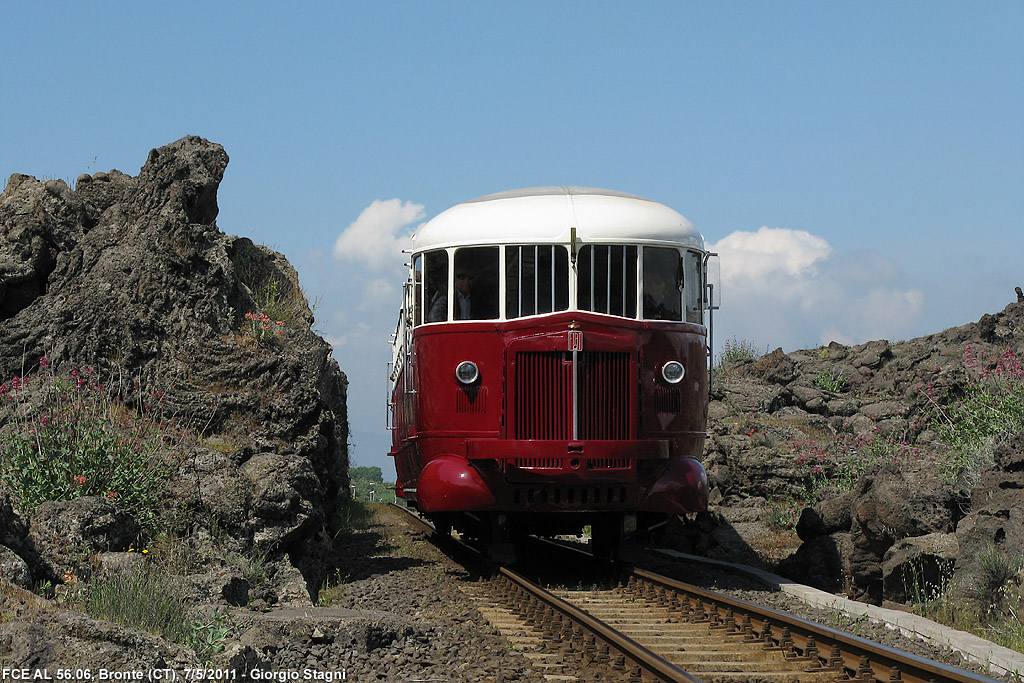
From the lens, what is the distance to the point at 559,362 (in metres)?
10.9

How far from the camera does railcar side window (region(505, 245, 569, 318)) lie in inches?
442

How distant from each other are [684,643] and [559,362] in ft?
11.7

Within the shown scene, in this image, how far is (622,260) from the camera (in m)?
11.5

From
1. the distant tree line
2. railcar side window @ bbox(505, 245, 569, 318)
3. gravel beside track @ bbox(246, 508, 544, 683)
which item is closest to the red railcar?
railcar side window @ bbox(505, 245, 569, 318)

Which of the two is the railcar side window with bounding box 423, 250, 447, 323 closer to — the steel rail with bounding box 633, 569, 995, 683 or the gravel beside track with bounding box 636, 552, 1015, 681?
the gravel beside track with bounding box 636, 552, 1015, 681

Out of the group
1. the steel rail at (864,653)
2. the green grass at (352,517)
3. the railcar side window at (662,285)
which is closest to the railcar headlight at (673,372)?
the railcar side window at (662,285)

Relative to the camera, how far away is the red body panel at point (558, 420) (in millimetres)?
10797

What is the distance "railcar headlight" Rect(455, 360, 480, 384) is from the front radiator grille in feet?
1.53

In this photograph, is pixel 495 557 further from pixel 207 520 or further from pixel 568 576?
pixel 207 520

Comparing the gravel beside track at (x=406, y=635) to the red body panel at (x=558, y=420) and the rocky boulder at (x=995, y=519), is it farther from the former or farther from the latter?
the rocky boulder at (x=995, y=519)

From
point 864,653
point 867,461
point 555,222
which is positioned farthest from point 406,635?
point 867,461

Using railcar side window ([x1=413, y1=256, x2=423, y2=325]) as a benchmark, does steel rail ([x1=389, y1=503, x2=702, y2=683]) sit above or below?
below

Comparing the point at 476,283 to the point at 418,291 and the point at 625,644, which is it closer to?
the point at 418,291

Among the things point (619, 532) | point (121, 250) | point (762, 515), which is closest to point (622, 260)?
point (619, 532)
